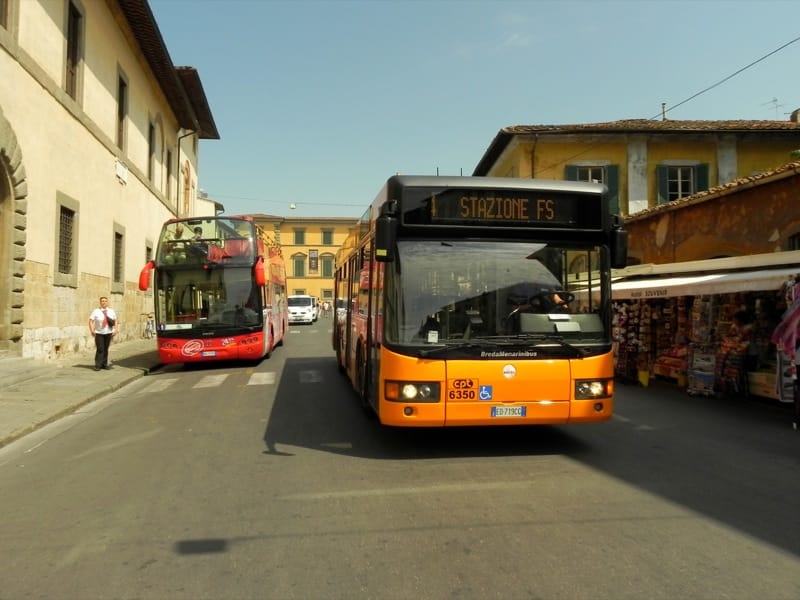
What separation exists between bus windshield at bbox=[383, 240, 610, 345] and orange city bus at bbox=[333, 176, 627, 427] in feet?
0.03

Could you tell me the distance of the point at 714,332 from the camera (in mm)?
10844

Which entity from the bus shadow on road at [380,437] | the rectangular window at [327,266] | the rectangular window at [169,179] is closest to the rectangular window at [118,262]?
the rectangular window at [169,179]

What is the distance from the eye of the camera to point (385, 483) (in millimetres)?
5223

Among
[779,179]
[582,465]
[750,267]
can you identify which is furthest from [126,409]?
[779,179]

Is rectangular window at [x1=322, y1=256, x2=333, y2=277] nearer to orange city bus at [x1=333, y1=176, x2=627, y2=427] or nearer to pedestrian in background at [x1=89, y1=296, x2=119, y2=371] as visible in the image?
pedestrian in background at [x1=89, y1=296, x2=119, y2=371]

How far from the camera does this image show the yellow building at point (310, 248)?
8019 centimetres

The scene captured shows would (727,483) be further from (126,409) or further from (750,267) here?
(126,409)

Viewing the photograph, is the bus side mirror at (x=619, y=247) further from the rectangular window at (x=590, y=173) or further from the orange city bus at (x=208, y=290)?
the rectangular window at (x=590, y=173)

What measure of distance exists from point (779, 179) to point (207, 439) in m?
12.8

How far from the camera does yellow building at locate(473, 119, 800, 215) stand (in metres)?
25.8

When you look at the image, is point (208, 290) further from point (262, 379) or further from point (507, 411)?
point (507, 411)

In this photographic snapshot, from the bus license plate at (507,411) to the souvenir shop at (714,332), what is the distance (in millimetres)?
4299

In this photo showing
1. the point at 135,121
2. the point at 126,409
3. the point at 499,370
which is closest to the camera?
the point at 499,370

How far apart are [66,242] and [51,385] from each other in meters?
5.60
